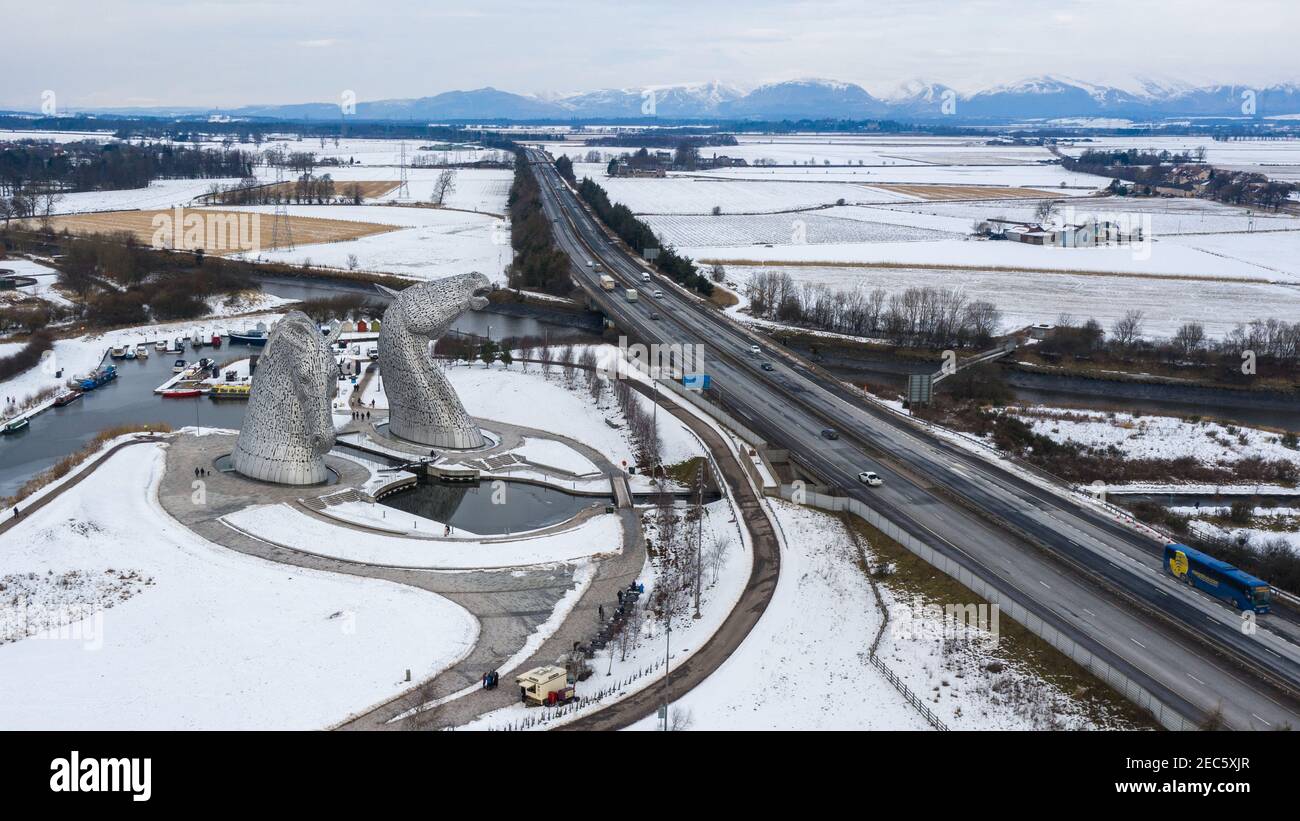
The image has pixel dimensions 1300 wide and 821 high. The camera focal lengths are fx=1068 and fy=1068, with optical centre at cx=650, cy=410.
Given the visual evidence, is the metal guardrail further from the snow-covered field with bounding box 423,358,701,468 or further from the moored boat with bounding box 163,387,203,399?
the moored boat with bounding box 163,387,203,399

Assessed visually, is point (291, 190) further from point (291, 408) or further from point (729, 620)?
point (729, 620)

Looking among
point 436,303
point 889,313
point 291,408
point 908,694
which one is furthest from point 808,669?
point 889,313

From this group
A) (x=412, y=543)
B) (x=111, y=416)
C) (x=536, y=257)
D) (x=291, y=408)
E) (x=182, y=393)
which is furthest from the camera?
(x=536, y=257)

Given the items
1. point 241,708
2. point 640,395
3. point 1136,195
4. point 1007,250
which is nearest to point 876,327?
point 640,395

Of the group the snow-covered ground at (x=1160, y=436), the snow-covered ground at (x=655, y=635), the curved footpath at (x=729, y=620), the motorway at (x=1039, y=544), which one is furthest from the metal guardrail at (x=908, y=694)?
the snow-covered ground at (x=1160, y=436)

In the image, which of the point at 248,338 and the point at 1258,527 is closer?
the point at 1258,527

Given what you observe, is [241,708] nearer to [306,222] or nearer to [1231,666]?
[1231,666]

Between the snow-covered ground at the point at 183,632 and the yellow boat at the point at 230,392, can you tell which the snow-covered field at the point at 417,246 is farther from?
the snow-covered ground at the point at 183,632
